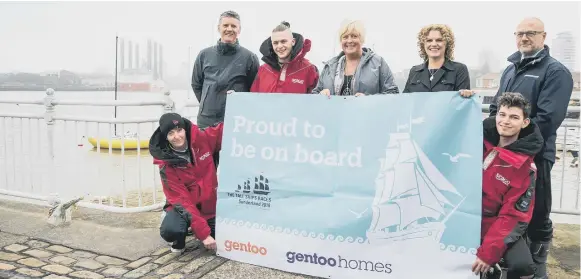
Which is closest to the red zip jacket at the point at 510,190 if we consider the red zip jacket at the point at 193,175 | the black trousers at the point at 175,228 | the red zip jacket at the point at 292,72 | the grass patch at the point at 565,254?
the grass patch at the point at 565,254

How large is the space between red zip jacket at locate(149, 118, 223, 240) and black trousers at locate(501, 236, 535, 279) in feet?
7.37

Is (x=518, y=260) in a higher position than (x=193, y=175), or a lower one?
lower

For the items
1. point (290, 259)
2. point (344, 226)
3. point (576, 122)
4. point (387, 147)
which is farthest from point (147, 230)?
point (576, 122)

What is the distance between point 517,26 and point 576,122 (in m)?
1.96

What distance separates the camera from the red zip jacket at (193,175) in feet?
12.2

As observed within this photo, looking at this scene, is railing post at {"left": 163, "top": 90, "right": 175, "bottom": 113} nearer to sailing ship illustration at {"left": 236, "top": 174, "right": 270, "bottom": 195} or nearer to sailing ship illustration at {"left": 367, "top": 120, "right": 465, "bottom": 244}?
sailing ship illustration at {"left": 236, "top": 174, "right": 270, "bottom": 195}

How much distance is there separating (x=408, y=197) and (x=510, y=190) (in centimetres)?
66

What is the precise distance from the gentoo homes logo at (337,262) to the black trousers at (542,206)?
1.12 meters

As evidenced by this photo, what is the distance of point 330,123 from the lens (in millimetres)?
3447

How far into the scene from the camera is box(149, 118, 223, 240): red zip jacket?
3725 mm

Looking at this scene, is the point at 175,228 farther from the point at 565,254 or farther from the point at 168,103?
the point at 565,254

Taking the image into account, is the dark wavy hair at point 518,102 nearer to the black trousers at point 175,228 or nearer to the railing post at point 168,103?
the black trousers at point 175,228

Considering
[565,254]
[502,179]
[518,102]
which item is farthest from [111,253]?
[565,254]

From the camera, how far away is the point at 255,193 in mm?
3646
